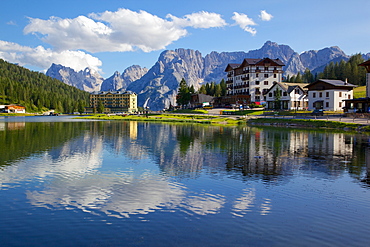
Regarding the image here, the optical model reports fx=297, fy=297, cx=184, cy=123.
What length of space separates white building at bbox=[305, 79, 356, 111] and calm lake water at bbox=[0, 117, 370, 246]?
8142 cm

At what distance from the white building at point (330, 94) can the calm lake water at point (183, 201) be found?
81.4 m

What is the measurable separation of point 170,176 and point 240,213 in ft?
30.9

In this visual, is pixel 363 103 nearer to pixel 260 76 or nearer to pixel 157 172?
pixel 260 76

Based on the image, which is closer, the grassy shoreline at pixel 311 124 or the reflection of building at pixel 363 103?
the grassy shoreline at pixel 311 124

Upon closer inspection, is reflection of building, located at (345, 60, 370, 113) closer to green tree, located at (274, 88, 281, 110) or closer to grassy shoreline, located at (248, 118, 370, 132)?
grassy shoreline, located at (248, 118, 370, 132)

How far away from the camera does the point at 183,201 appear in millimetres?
17891

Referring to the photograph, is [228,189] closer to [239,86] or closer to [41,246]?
[41,246]

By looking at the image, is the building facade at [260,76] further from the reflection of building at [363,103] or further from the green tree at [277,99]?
the reflection of building at [363,103]

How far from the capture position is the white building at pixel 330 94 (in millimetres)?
105938

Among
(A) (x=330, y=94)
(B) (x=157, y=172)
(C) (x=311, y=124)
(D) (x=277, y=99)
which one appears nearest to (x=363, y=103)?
(A) (x=330, y=94)

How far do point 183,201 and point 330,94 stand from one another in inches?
4091

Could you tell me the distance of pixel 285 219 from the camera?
15258mm

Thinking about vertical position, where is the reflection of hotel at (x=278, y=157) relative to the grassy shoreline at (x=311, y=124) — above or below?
below

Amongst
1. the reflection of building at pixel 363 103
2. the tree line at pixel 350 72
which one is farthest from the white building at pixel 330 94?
the tree line at pixel 350 72
